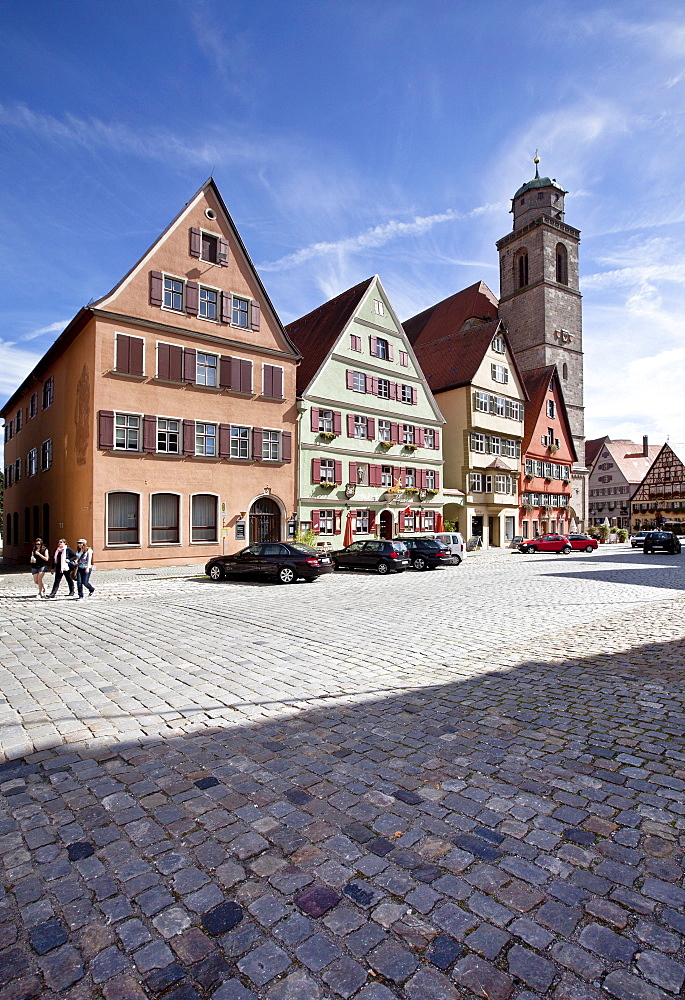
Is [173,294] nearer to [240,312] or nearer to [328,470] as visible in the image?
Answer: [240,312]

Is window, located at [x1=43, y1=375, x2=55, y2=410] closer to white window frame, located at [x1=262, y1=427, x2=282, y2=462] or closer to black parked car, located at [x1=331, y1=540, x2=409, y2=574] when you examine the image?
white window frame, located at [x1=262, y1=427, x2=282, y2=462]

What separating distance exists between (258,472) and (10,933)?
2627 centimetres

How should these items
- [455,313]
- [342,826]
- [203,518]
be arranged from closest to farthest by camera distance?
1. [342,826]
2. [203,518]
3. [455,313]

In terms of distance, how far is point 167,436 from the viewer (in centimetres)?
A: 2525

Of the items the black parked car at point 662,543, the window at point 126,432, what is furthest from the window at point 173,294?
the black parked car at point 662,543

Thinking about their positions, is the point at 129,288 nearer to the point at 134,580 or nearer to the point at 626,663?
the point at 134,580

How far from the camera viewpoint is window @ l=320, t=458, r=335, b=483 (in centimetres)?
3197

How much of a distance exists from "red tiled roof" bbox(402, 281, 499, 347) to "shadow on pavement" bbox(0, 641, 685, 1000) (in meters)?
55.6

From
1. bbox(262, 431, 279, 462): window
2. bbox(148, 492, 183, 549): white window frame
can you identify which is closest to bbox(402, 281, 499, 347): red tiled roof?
bbox(262, 431, 279, 462): window

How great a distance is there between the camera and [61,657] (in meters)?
8.02

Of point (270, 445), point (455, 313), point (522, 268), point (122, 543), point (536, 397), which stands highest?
point (522, 268)

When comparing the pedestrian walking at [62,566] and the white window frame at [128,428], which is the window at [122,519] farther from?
the pedestrian walking at [62,566]

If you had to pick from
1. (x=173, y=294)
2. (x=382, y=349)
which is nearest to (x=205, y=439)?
(x=173, y=294)

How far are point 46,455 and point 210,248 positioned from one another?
573 inches
